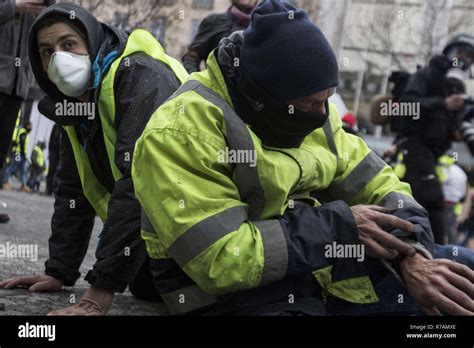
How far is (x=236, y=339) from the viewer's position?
90.1 inches

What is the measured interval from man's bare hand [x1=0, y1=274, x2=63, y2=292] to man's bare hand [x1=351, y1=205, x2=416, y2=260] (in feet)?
4.39

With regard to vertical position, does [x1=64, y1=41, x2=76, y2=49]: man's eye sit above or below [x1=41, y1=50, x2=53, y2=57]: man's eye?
above

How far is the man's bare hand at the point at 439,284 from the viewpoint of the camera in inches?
94.3

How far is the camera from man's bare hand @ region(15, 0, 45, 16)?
4.24 m

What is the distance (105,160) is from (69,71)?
346mm

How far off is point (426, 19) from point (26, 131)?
12972mm

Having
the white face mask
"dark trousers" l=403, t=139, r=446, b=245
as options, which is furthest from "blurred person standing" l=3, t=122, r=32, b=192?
the white face mask

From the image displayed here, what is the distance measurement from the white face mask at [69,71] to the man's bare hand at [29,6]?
4.62ft

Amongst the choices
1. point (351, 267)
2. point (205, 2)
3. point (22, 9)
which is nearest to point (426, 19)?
point (205, 2)

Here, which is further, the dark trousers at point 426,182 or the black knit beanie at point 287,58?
the dark trousers at point 426,182

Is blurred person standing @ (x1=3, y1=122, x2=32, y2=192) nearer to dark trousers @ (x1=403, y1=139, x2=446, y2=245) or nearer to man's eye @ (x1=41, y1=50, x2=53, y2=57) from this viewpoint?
dark trousers @ (x1=403, y1=139, x2=446, y2=245)

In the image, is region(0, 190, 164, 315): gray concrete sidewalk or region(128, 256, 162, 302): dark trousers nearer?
region(0, 190, 164, 315): gray concrete sidewalk

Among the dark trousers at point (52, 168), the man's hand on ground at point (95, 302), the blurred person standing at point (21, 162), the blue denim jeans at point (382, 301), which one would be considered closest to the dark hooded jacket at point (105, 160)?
the man's hand on ground at point (95, 302)

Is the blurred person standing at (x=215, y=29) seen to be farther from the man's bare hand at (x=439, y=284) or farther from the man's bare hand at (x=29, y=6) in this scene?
the man's bare hand at (x=439, y=284)
